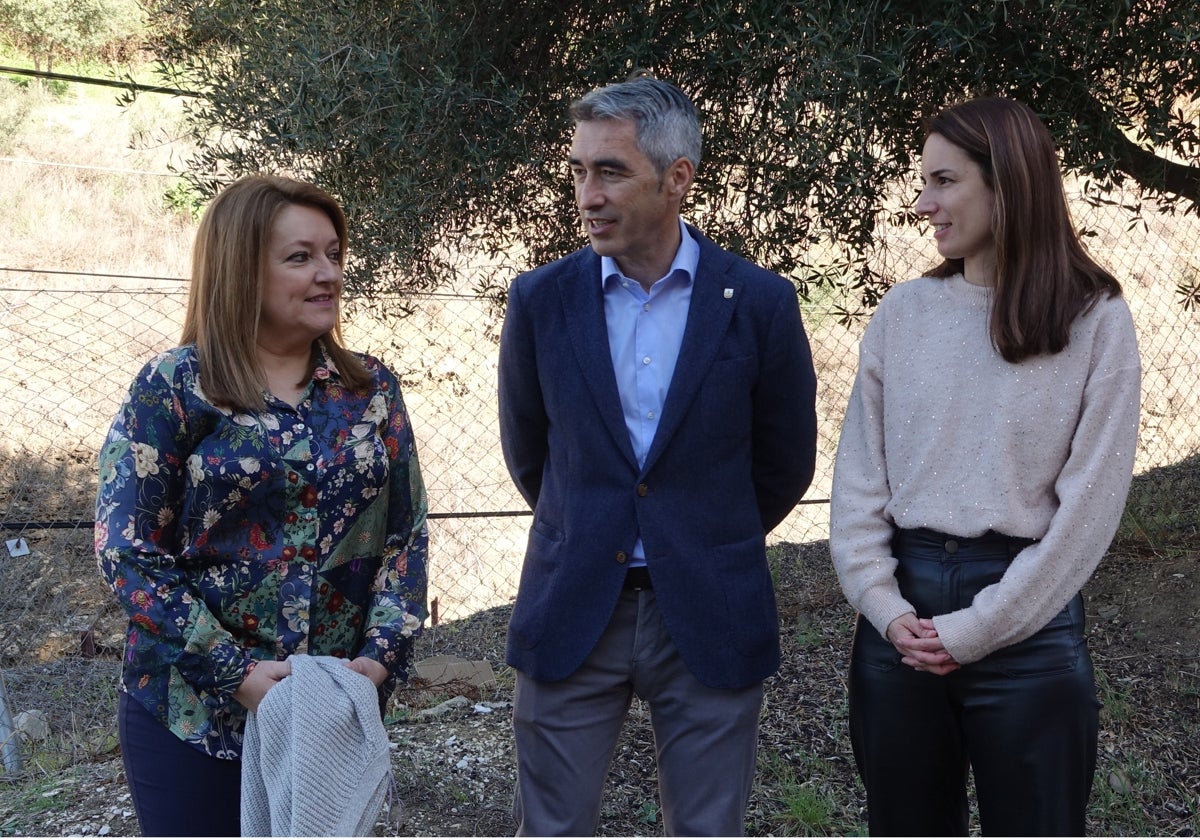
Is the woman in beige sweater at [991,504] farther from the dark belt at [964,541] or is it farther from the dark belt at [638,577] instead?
the dark belt at [638,577]

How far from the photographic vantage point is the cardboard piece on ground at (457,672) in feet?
18.6

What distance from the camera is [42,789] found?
458 cm

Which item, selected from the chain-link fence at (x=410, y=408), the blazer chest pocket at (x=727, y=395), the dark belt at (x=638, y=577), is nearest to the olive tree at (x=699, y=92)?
the blazer chest pocket at (x=727, y=395)

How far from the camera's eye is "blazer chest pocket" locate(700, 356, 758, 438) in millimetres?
2682

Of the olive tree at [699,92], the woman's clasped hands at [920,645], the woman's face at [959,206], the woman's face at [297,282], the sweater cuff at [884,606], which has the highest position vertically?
the olive tree at [699,92]

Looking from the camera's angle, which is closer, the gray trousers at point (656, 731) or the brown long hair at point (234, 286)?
the brown long hair at point (234, 286)

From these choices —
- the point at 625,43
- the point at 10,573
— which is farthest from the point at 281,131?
the point at 10,573

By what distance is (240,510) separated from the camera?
2.54m

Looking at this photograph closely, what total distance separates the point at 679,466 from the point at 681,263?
19.3 inches

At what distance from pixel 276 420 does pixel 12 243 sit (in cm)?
1295

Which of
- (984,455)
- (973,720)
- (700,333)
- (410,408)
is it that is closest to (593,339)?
(700,333)

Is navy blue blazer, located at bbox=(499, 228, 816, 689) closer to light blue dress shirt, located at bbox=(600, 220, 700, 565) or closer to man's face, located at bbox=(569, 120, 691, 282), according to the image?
light blue dress shirt, located at bbox=(600, 220, 700, 565)

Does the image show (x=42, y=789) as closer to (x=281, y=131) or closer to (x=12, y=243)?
(x=281, y=131)

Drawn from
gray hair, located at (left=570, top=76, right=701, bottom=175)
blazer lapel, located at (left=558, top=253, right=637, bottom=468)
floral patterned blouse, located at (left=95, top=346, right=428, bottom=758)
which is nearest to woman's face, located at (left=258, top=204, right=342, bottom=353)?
floral patterned blouse, located at (left=95, top=346, right=428, bottom=758)
